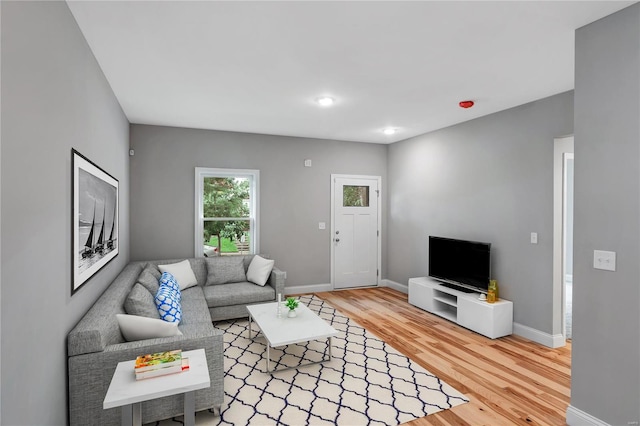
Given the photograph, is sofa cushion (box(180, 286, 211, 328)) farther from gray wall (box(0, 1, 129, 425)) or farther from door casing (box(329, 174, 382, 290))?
door casing (box(329, 174, 382, 290))

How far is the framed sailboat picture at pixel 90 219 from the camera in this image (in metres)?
2.08

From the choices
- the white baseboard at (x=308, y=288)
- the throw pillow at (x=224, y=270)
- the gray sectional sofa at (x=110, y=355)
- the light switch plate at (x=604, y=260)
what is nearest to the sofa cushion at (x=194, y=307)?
the gray sectional sofa at (x=110, y=355)

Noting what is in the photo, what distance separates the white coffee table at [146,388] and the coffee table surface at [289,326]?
1067 mm

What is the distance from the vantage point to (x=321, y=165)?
19.0 feet

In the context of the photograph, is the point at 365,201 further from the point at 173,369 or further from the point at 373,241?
the point at 173,369

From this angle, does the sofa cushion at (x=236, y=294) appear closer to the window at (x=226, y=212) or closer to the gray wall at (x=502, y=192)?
the window at (x=226, y=212)

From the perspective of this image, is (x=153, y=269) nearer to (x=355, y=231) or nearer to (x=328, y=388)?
(x=328, y=388)

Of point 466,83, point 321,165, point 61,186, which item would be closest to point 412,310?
point 321,165

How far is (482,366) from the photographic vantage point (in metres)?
3.14

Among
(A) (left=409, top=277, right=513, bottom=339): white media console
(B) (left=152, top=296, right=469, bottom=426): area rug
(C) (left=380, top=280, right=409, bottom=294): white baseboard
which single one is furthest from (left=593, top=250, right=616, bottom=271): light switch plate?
(C) (left=380, top=280, right=409, bottom=294): white baseboard

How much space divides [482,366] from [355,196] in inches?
137

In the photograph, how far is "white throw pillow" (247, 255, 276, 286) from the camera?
4.61 metres

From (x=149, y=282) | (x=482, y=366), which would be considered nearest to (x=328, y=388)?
(x=482, y=366)

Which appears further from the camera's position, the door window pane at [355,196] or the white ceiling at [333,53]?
the door window pane at [355,196]
